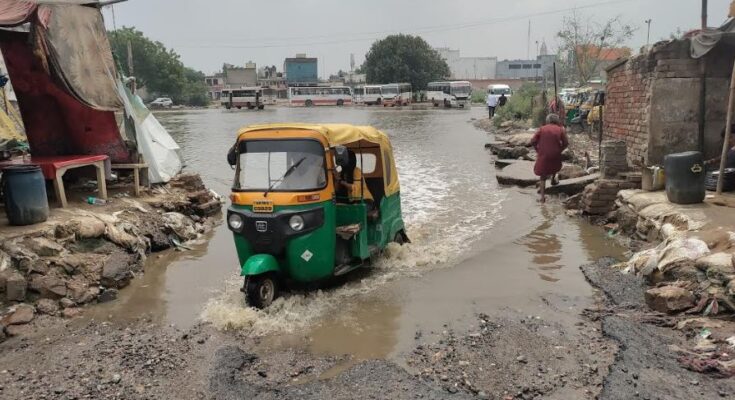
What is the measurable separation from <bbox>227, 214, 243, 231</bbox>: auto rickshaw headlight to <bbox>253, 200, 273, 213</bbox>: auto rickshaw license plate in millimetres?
208

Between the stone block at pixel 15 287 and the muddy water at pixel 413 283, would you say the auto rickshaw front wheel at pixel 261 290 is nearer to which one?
the muddy water at pixel 413 283

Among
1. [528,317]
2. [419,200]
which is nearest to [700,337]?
[528,317]

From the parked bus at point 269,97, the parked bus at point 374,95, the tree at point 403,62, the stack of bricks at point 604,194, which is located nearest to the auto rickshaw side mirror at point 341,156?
the stack of bricks at point 604,194

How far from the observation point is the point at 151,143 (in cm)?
1109

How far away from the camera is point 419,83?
2635 inches

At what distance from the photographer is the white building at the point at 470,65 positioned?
102 metres

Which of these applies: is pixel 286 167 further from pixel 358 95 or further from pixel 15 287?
pixel 358 95

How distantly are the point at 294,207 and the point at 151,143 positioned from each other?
645 cm

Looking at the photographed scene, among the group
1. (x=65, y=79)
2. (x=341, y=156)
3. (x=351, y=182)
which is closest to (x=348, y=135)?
(x=351, y=182)

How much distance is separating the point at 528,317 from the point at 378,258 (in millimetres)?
2729

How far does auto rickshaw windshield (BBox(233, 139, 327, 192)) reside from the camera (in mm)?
6020

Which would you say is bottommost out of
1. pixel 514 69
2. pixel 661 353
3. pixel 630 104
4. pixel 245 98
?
pixel 661 353

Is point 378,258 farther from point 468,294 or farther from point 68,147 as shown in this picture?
point 68,147

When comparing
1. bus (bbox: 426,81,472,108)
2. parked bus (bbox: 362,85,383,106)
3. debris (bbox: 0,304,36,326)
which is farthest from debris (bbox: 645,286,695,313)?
parked bus (bbox: 362,85,383,106)
